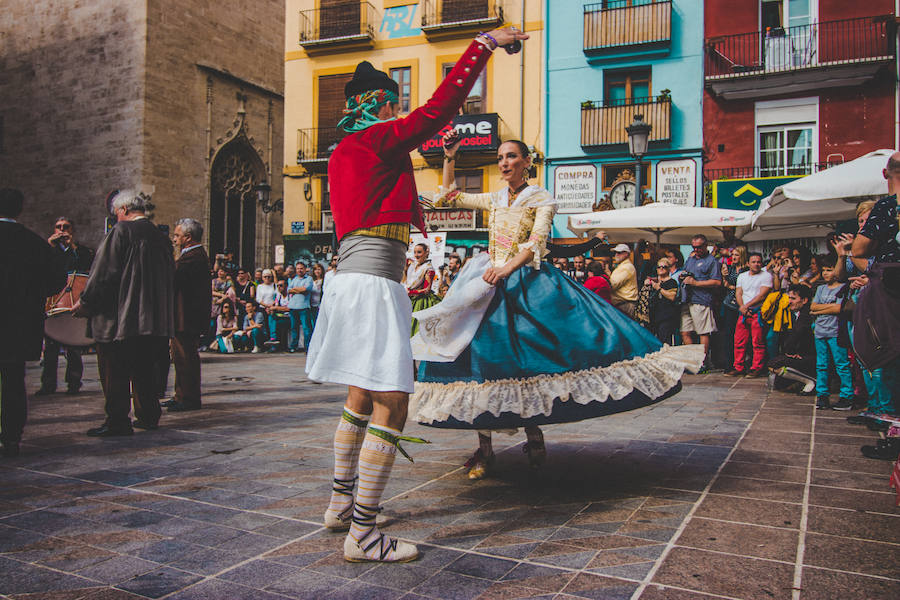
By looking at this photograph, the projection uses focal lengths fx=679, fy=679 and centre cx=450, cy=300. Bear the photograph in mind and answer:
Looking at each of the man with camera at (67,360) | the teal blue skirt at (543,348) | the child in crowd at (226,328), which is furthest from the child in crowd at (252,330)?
the teal blue skirt at (543,348)

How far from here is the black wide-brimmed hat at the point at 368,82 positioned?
3.11 meters

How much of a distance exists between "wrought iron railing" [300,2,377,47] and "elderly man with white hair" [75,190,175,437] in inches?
800

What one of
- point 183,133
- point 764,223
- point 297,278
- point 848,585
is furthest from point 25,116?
point 848,585

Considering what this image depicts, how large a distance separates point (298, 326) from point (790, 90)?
1520cm

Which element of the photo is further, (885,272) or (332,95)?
(332,95)

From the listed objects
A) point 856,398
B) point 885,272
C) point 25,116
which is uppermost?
point 25,116

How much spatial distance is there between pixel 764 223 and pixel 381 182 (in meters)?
9.58

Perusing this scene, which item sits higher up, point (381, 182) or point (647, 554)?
point (381, 182)

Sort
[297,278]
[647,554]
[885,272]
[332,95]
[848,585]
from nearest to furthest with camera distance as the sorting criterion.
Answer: [848,585], [647,554], [885,272], [297,278], [332,95]

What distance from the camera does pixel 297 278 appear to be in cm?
1576

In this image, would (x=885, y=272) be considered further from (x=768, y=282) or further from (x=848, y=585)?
(x=768, y=282)

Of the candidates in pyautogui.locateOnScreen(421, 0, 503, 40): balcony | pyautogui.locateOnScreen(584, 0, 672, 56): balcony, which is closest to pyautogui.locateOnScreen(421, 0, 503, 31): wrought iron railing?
pyautogui.locateOnScreen(421, 0, 503, 40): balcony

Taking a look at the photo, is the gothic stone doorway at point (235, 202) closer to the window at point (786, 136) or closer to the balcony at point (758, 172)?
the balcony at point (758, 172)

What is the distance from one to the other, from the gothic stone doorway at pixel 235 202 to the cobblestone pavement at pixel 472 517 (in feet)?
75.7
